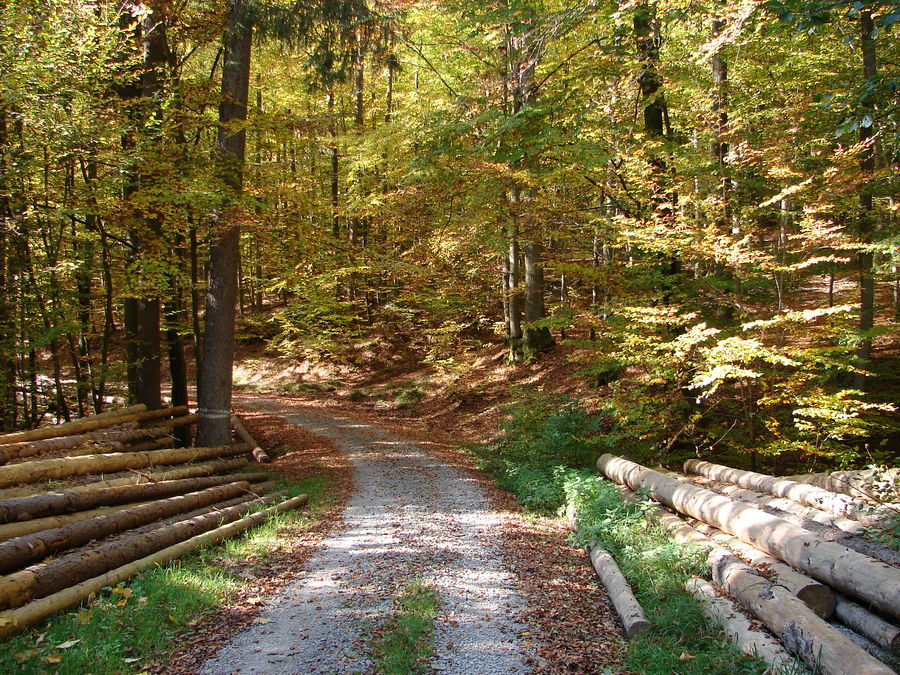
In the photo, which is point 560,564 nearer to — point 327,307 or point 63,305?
point 63,305

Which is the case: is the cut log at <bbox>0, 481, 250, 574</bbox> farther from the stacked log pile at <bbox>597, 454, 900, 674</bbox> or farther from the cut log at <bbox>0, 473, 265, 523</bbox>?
the stacked log pile at <bbox>597, 454, 900, 674</bbox>

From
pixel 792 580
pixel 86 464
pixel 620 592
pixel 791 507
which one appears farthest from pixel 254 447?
pixel 792 580

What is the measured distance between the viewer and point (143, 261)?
9859mm

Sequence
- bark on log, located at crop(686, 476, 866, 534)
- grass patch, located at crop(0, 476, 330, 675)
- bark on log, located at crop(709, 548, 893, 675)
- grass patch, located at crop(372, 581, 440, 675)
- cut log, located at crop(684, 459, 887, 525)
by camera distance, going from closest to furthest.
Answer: bark on log, located at crop(709, 548, 893, 675)
grass patch, located at crop(0, 476, 330, 675)
grass patch, located at crop(372, 581, 440, 675)
bark on log, located at crop(686, 476, 866, 534)
cut log, located at crop(684, 459, 887, 525)

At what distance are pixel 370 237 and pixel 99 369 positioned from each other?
15.9 m

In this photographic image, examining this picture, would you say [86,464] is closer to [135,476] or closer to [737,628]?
[135,476]

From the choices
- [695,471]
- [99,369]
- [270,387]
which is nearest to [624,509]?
[695,471]

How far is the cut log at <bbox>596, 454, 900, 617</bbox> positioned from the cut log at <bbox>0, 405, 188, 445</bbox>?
9.13 m

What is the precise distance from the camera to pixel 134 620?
14.7ft

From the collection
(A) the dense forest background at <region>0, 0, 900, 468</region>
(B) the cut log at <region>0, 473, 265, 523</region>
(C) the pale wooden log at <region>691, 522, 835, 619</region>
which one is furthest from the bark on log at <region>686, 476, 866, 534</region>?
(B) the cut log at <region>0, 473, 265, 523</region>

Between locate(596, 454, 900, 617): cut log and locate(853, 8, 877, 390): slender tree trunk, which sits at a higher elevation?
locate(853, 8, 877, 390): slender tree trunk

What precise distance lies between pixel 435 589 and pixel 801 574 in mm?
3530

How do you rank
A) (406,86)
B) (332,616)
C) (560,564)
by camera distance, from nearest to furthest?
(332,616) < (560,564) < (406,86)

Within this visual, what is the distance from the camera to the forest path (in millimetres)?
4199
